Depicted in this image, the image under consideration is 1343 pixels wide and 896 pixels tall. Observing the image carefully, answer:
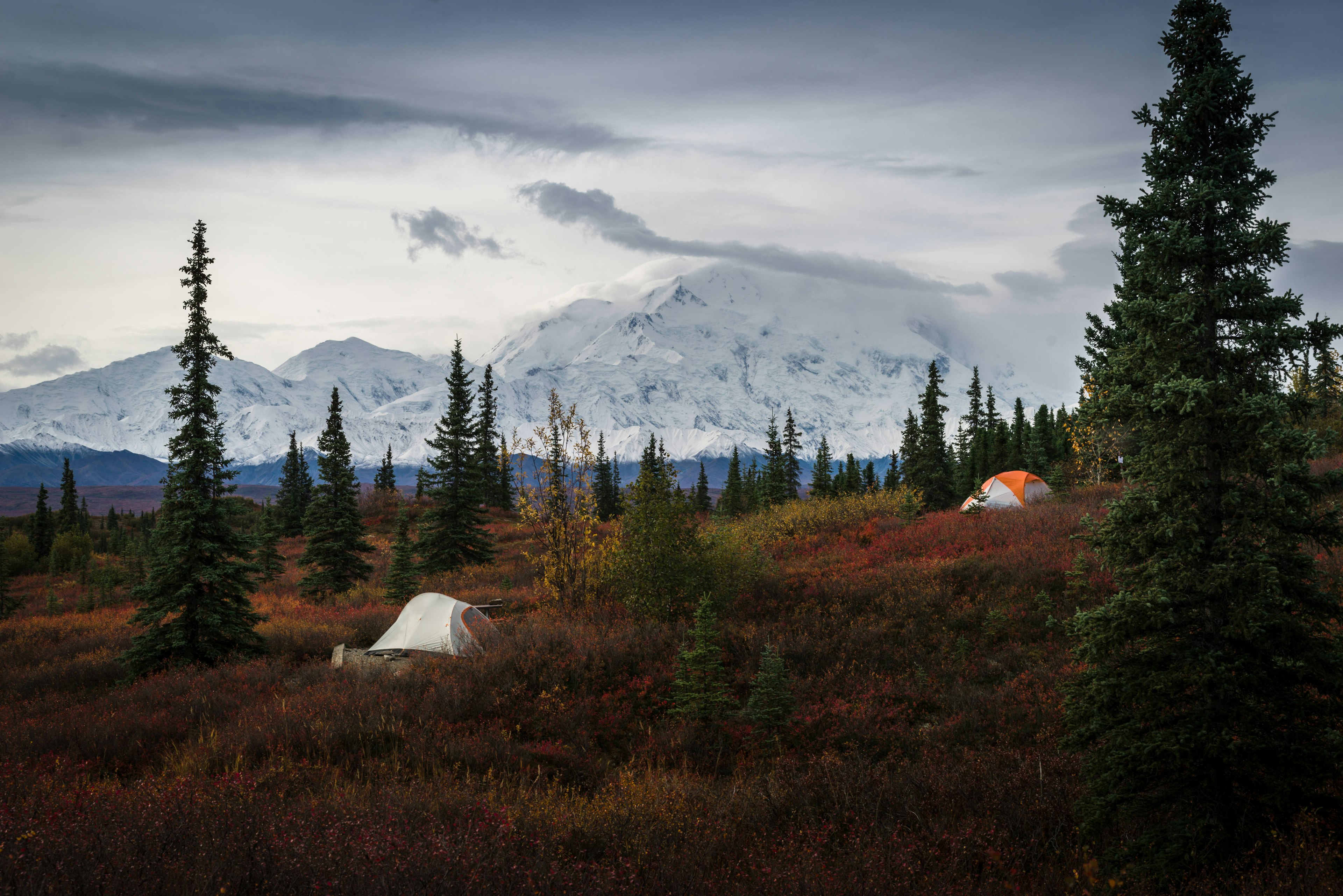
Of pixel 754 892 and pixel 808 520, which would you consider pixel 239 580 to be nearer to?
pixel 754 892

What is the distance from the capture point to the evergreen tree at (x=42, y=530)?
53500 mm

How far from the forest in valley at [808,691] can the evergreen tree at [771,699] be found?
6 centimetres

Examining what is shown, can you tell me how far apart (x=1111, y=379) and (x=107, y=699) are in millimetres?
17186

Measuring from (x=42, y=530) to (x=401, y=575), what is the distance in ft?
176

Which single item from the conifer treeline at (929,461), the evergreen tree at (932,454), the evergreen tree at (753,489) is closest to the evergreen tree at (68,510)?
the conifer treeline at (929,461)

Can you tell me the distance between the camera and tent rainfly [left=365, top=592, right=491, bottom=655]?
572 inches

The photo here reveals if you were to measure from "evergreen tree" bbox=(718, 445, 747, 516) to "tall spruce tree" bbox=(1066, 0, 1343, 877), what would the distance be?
5500 centimetres

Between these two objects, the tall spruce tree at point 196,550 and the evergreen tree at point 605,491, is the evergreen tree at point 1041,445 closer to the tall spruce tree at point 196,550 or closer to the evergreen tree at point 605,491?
the evergreen tree at point 605,491

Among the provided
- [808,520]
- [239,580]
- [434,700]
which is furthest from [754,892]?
[808,520]

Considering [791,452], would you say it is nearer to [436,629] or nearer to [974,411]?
[974,411]

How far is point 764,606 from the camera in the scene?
16188mm

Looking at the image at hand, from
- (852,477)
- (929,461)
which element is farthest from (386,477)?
(929,461)

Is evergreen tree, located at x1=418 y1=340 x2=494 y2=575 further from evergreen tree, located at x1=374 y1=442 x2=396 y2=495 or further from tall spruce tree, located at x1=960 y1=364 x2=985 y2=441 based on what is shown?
tall spruce tree, located at x1=960 y1=364 x2=985 y2=441

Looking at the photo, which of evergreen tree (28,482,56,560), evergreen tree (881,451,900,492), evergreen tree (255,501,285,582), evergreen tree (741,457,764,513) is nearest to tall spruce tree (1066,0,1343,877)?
evergreen tree (255,501,285,582)
